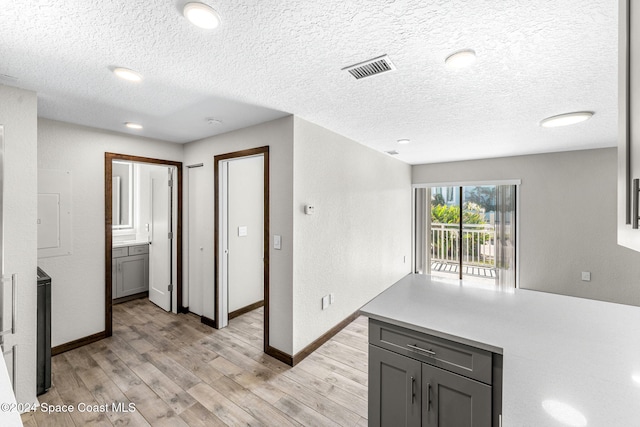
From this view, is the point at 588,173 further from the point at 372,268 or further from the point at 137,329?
the point at 137,329

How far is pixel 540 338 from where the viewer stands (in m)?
1.24

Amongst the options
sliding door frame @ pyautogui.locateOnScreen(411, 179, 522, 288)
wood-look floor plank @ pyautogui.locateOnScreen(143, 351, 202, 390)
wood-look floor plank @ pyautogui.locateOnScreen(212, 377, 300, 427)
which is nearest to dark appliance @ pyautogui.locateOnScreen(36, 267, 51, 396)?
wood-look floor plank @ pyautogui.locateOnScreen(143, 351, 202, 390)

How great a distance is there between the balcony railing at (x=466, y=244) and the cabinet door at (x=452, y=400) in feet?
14.1

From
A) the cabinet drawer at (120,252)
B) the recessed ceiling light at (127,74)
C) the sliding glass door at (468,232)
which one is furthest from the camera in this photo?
the sliding glass door at (468,232)

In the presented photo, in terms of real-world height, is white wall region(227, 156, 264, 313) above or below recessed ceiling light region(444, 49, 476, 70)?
below

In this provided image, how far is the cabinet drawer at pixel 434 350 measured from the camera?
1.23 m

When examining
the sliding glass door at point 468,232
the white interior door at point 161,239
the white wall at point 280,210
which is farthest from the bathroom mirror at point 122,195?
the sliding glass door at point 468,232

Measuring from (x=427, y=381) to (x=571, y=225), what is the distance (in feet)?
14.1

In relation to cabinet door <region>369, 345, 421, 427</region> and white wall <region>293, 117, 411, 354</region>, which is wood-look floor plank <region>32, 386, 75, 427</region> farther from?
cabinet door <region>369, 345, 421, 427</region>

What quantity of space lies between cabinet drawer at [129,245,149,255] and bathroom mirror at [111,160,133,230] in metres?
0.82

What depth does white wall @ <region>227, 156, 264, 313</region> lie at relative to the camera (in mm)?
3631

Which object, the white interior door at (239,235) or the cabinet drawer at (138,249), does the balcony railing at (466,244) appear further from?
the cabinet drawer at (138,249)

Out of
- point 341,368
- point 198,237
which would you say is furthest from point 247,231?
point 341,368

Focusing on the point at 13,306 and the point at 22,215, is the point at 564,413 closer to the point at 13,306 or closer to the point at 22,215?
the point at 13,306
